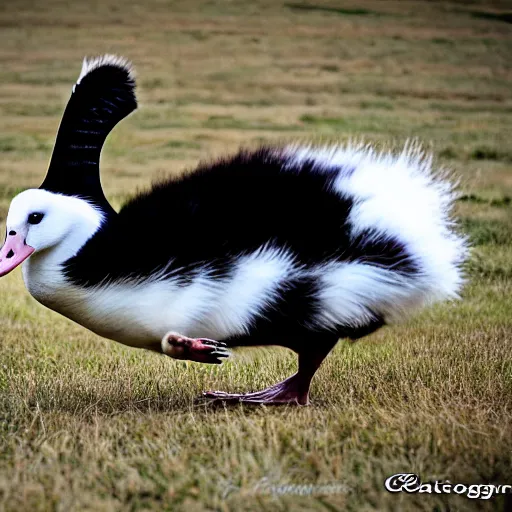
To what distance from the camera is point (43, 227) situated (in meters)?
2.33

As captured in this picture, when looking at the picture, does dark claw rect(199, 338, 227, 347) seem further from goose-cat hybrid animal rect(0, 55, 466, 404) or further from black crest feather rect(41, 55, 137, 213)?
black crest feather rect(41, 55, 137, 213)

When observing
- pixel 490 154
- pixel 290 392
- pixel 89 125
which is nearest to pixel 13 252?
pixel 89 125

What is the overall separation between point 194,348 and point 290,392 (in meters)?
0.57

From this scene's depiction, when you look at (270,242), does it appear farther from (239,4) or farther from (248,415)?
(239,4)

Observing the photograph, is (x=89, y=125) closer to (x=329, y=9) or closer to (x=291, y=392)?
(x=291, y=392)

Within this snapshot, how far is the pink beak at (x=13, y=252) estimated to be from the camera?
7.58 ft

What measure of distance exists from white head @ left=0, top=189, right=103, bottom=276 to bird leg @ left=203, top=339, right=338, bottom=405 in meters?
0.70

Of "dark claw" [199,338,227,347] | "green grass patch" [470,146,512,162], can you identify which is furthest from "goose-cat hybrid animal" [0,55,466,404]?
"green grass patch" [470,146,512,162]

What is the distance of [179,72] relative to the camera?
8.34m

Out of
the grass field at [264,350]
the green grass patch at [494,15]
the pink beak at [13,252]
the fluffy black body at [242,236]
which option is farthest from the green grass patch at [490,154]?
the pink beak at [13,252]

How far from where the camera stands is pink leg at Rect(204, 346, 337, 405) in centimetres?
268

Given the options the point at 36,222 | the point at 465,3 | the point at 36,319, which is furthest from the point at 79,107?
the point at 465,3

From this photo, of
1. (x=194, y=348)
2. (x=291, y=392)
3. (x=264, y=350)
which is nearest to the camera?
(x=194, y=348)

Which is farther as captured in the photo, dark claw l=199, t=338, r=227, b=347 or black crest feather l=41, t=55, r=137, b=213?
black crest feather l=41, t=55, r=137, b=213
